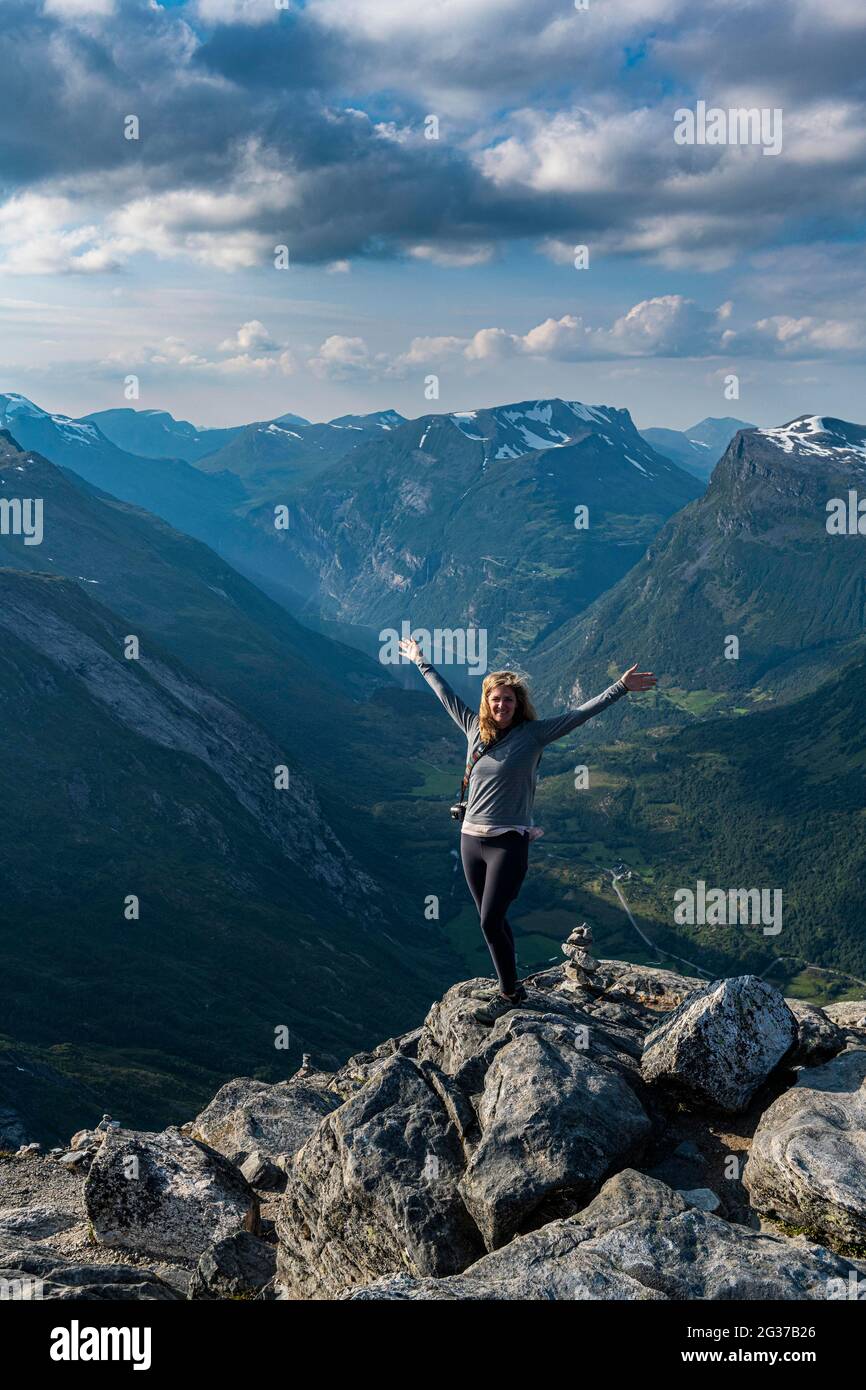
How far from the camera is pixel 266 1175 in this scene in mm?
32812

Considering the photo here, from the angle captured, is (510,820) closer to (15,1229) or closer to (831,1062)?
(831,1062)

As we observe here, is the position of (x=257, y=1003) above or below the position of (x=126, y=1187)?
below

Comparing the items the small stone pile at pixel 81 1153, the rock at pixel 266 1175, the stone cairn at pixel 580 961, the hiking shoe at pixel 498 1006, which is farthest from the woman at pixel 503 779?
the small stone pile at pixel 81 1153

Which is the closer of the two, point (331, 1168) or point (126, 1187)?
point (331, 1168)

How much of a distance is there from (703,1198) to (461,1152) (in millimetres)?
5295

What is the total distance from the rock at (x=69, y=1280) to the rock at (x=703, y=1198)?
10.3m

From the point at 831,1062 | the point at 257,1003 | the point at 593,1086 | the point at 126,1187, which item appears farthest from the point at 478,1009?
the point at 257,1003

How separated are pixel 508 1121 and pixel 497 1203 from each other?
195cm

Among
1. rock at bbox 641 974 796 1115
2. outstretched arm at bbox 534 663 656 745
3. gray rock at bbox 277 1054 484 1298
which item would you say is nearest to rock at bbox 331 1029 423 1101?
gray rock at bbox 277 1054 484 1298

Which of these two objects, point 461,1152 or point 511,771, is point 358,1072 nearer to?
point 461,1152

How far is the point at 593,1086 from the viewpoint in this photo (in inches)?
866

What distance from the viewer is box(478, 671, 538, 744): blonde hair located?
71.7ft

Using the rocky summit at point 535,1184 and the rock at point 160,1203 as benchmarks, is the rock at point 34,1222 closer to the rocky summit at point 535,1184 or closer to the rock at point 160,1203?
the rocky summit at point 535,1184
